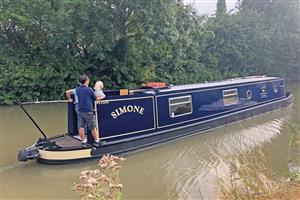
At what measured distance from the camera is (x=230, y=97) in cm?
996

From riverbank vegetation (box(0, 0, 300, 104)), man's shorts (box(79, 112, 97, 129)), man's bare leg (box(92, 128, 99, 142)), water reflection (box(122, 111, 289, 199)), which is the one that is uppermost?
riverbank vegetation (box(0, 0, 300, 104))

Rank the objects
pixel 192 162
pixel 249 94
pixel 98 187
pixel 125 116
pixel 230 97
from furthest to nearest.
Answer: pixel 249 94, pixel 230 97, pixel 125 116, pixel 192 162, pixel 98 187

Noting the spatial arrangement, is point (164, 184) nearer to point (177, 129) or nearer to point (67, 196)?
point (67, 196)

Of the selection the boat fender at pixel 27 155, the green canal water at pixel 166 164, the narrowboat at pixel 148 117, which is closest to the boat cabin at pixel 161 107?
the narrowboat at pixel 148 117

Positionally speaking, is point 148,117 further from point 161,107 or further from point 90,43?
point 90,43

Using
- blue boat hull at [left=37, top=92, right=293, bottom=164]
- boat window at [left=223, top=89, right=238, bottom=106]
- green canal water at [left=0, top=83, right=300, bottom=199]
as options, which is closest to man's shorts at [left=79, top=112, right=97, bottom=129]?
blue boat hull at [left=37, top=92, right=293, bottom=164]

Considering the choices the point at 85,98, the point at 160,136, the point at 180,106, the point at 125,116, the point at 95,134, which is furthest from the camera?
the point at 180,106

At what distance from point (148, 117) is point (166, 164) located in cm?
125

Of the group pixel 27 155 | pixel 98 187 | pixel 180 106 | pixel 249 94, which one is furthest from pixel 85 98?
pixel 249 94

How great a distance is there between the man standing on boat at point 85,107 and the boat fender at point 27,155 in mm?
833

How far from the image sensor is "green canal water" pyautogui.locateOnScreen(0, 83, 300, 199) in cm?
543

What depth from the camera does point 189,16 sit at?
1362cm

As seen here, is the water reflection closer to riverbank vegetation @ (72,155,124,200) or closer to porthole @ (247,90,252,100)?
porthole @ (247,90,252,100)

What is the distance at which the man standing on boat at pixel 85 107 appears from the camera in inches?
251
